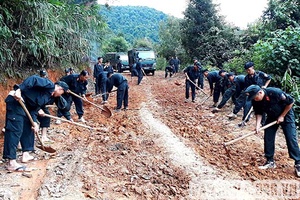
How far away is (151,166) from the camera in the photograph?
4.62 meters

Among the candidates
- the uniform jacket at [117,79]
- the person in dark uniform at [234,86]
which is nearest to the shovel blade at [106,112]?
the uniform jacket at [117,79]

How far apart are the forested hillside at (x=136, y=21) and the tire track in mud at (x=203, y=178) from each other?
184ft

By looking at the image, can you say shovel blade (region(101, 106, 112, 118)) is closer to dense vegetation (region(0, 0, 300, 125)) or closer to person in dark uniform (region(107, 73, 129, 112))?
person in dark uniform (region(107, 73, 129, 112))

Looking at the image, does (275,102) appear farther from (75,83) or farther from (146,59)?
(146,59)

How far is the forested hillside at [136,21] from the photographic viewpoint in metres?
65.8

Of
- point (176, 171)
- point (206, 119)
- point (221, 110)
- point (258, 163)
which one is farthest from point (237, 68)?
point (176, 171)

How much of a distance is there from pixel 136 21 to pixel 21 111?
76.8 meters

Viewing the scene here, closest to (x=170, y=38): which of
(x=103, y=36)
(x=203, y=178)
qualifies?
(x=103, y=36)

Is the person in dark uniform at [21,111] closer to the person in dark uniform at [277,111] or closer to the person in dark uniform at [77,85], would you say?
the person in dark uniform at [77,85]

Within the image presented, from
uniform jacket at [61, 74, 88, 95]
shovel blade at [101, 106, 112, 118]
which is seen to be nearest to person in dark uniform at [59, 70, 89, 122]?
uniform jacket at [61, 74, 88, 95]

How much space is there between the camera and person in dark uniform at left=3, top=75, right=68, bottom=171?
4273 mm

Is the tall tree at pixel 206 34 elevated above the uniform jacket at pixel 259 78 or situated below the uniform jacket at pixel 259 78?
above

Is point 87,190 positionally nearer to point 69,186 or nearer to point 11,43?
point 69,186

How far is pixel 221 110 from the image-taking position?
904cm
